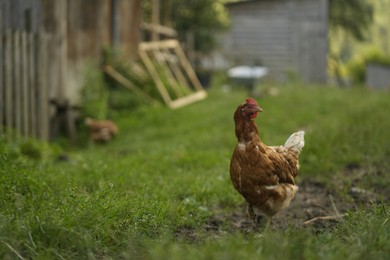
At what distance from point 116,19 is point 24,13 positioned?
6.12 metres

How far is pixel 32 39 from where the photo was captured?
9.93 meters

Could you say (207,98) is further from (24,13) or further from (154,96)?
(24,13)

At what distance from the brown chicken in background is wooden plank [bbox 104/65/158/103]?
8.79ft

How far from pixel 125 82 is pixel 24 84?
5.08m

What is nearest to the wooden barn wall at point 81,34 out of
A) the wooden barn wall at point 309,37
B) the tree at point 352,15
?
the wooden barn wall at point 309,37

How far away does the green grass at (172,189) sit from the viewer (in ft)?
11.7

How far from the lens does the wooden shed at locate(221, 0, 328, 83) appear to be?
88.8 feet

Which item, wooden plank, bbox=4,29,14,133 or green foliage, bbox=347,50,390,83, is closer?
wooden plank, bbox=4,29,14,133

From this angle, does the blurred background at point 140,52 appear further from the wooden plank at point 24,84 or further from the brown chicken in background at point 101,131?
the brown chicken in background at point 101,131

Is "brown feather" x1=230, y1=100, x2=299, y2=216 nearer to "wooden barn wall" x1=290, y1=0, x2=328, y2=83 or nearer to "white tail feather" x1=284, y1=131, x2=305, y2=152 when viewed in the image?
"white tail feather" x1=284, y1=131, x2=305, y2=152

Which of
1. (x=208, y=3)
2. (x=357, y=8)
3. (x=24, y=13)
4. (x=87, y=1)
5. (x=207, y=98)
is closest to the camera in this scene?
(x=24, y=13)

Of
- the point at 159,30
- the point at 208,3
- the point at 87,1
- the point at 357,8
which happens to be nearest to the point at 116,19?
the point at 87,1

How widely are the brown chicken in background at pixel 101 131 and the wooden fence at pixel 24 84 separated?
118 centimetres

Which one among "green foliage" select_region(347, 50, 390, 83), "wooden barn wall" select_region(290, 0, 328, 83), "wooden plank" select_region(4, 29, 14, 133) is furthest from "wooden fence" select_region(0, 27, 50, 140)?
"green foliage" select_region(347, 50, 390, 83)
